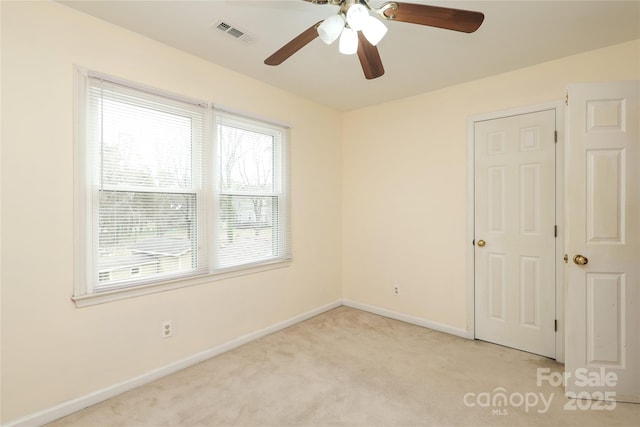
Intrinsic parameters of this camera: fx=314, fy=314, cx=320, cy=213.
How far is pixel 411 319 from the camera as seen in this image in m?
3.59

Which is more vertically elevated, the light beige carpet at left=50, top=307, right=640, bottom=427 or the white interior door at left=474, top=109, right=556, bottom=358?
the white interior door at left=474, top=109, right=556, bottom=358

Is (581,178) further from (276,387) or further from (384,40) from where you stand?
(276,387)

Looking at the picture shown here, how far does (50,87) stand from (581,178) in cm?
352

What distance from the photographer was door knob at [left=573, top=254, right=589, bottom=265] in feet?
6.98

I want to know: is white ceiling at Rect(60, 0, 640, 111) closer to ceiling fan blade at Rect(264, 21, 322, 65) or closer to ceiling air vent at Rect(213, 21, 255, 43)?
ceiling air vent at Rect(213, 21, 255, 43)

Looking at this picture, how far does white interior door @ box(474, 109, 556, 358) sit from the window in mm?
2173

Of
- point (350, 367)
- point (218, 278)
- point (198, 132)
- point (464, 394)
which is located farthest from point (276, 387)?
point (198, 132)

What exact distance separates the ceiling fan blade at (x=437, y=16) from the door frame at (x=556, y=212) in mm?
1678

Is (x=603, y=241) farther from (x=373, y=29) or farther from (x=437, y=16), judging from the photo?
(x=373, y=29)

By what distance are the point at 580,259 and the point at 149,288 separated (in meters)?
3.10

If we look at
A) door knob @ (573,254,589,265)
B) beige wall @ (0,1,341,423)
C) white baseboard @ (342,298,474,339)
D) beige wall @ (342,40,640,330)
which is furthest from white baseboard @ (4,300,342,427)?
door knob @ (573,254,589,265)

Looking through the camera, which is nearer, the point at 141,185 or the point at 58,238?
the point at 58,238

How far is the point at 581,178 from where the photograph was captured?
2.15m

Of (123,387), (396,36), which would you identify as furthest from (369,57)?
(123,387)
